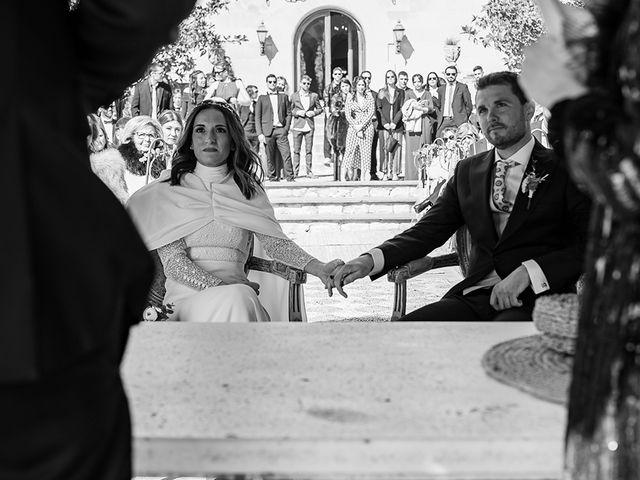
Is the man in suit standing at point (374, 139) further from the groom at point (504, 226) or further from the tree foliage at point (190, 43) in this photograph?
the groom at point (504, 226)

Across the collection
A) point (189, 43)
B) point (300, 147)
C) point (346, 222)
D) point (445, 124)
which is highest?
point (189, 43)

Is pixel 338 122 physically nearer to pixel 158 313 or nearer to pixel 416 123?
pixel 416 123

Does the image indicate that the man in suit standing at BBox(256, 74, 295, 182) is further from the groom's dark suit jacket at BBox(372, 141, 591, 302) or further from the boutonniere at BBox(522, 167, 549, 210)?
the boutonniere at BBox(522, 167, 549, 210)

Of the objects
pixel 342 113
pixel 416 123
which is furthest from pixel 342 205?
pixel 342 113

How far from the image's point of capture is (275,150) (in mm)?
17688

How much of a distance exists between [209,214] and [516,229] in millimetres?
1448

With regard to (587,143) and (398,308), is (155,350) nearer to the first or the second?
(587,143)

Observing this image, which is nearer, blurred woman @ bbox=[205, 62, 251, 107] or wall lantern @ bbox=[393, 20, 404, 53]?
blurred woman @ bbox=[205, 62, 251, 107]

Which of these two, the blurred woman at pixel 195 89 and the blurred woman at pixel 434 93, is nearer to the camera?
the blurred woman at pixel 434 93

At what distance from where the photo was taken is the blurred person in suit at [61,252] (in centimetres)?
84

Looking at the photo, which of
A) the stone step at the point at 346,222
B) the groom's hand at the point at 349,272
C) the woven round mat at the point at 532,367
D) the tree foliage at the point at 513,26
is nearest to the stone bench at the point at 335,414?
the woven round mat at the point at 532,367

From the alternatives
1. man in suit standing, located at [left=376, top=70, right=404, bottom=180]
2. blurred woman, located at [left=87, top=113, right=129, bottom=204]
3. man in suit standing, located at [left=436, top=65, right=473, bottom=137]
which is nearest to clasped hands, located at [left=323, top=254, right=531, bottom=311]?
blurred woman, located at [left=87, top=113, right=129, bottom=204]

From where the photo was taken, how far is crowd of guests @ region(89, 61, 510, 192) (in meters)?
16.7

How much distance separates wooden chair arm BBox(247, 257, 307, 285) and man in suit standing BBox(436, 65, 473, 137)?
42.4 feet
